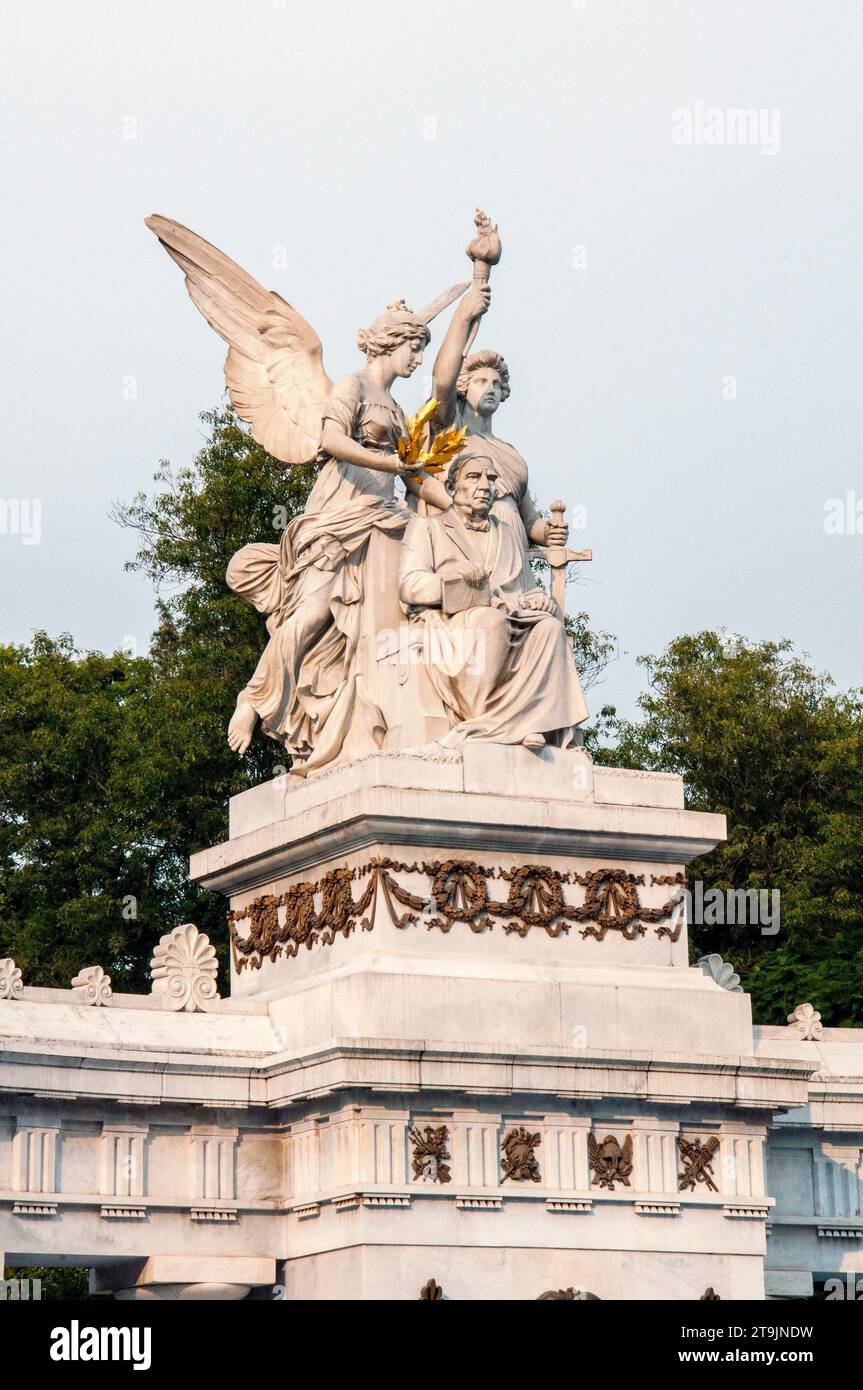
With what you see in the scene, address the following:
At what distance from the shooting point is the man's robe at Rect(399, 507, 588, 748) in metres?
25.1

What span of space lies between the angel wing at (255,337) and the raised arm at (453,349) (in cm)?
102

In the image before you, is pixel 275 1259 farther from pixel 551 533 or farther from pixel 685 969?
pixel 551 533

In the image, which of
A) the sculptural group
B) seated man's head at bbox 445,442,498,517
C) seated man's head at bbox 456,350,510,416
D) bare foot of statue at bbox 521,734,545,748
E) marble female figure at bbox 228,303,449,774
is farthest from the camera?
seated man's head at bbox 456,350,510,416

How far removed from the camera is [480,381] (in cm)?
2712

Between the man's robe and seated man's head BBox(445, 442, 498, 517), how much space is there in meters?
0.34

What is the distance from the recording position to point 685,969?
25.3 meters

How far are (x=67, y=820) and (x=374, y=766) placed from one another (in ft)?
49.9

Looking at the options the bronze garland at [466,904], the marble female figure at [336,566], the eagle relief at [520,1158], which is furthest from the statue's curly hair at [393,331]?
the eagle relief at [520,1158]

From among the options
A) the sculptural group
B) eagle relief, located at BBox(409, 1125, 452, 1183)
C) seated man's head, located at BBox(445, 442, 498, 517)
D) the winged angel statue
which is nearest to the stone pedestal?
eagle relief, located at BBox(409, 1125, 452, 1183)

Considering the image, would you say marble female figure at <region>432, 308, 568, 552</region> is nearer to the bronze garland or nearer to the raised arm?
the raised arm
